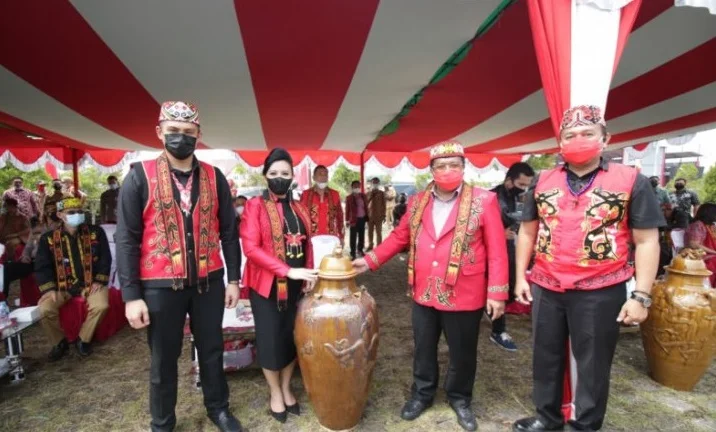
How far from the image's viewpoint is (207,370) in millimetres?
1956

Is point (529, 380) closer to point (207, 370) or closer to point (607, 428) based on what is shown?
point (607, 428)

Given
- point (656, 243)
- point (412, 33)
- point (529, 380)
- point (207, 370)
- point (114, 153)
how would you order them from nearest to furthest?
1. point (656, 243)
2. point (207, 370)
3. point (412, 33)
4. point (529, 380)
5. point (114, 153)

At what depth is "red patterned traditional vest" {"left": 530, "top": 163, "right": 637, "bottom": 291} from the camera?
160 centimetres

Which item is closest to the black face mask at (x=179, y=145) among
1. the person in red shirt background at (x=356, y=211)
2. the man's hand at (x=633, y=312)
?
the man's hand at (x=633, y=312)

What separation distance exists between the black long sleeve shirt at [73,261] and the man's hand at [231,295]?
174 centimetres

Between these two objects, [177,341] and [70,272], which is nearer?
[177,341]

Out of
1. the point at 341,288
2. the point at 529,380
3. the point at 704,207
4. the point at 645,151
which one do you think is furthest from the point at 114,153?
the point at 645,151

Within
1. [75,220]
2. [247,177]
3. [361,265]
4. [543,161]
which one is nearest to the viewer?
[361,265]

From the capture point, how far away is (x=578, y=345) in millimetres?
1708

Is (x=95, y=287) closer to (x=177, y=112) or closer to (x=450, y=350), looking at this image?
(x=177, y=112)

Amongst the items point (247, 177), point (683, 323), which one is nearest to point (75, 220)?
point (683, 323)

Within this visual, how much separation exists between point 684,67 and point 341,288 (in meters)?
3.17

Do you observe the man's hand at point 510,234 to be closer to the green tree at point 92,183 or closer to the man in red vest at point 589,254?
the man in red vest at point 589,254

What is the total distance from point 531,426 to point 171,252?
201 centimetres
